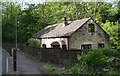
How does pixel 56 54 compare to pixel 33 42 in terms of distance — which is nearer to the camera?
pixel 56 54

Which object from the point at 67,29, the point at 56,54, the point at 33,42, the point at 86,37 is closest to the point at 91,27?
the point at 86,37

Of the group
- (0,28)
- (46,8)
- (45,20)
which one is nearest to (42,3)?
(46,8)

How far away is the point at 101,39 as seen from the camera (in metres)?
24.1

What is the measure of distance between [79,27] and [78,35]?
1.14 m

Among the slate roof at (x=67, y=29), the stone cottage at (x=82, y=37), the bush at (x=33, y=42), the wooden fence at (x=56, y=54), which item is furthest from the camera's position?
the bush at (x=33, y=42)

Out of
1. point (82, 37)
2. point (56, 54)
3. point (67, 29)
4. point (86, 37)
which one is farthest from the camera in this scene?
point (67, 29)

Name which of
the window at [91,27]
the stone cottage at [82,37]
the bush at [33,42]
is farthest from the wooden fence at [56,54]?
the bush at [33,42]

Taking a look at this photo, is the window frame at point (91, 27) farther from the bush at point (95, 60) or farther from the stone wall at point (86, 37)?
the bush at point (95, 60)

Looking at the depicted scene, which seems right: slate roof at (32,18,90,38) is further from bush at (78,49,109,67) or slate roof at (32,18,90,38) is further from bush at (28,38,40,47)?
bush at (78,49,109,67)

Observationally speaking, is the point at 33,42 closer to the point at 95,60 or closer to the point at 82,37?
the point at 82,37

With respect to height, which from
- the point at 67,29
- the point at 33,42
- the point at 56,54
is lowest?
the point at 56,54

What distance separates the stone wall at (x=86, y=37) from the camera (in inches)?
850

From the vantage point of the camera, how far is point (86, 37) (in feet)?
74.5

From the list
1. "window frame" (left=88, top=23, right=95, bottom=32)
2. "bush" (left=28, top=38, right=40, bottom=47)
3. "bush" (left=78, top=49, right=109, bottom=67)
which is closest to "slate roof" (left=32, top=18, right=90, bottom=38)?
"window frame" (left=88, top=23, right=95, bottom=32)
